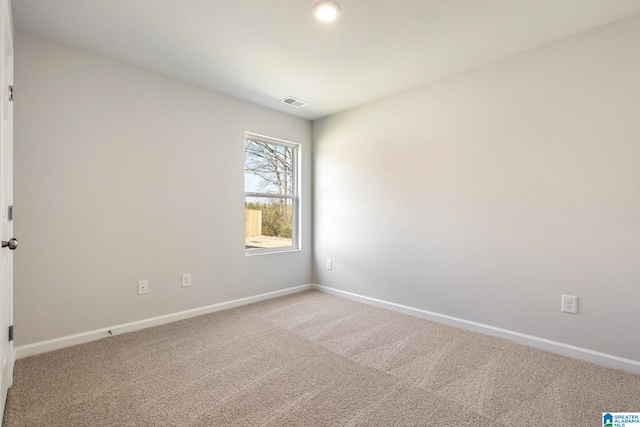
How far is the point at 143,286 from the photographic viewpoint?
2785mm

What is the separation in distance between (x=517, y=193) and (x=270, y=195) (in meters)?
2.59

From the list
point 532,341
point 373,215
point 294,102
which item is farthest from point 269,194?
point 532,341

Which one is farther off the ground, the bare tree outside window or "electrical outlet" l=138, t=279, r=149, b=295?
the bare tree outside window

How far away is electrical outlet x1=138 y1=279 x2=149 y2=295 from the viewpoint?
2.76 metres

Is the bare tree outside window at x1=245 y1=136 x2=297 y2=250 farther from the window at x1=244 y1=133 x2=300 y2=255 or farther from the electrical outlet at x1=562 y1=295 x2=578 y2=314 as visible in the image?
the electrical outlet at x1=562 y1=295 x2=578 y2=314

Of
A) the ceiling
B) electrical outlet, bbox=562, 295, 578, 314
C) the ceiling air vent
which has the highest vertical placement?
the ceiling

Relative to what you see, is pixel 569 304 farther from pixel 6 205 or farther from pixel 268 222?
pixel 6 205

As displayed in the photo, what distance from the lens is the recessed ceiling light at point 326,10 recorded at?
1.94 metres

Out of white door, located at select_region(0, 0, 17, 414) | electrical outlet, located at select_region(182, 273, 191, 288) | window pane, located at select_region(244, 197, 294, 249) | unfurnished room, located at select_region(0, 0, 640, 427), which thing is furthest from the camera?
window pane, located at select_region(244, 197, 294, 249)

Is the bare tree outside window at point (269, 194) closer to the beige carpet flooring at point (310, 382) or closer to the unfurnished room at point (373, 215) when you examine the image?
the unfurnished room at point (373, 215)
